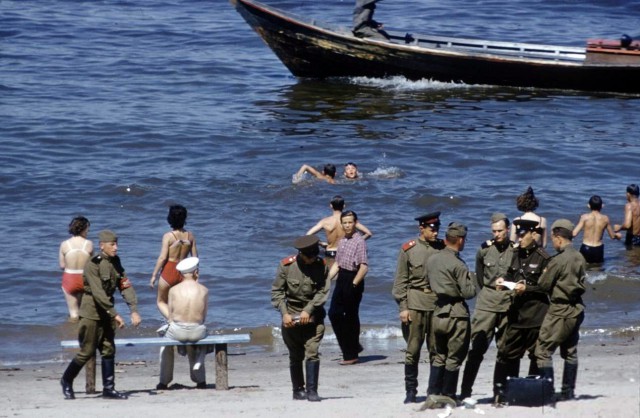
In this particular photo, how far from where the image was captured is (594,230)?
50.1ft

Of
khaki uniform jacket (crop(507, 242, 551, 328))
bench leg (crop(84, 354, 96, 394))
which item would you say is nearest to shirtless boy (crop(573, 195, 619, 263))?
khaki uniform jacket (crop(507, 242, 551, 328))

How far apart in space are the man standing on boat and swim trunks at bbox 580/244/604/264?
456 inches

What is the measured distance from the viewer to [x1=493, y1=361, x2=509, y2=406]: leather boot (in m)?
9.23

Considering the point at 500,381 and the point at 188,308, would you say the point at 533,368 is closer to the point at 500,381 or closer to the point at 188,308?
the point at 500,381

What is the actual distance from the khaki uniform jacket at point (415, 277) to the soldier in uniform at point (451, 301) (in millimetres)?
510

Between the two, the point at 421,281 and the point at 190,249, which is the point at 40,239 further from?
the point at 421,281

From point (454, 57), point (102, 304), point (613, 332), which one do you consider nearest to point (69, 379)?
point (102, 304)

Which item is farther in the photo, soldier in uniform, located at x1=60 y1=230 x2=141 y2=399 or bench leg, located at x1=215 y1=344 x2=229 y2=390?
bench leg, located at x1=215 y1=344 x2=229 y2=390

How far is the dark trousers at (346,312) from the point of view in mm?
11570

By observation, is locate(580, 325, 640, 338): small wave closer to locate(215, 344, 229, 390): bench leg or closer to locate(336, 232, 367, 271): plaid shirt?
locate(336, 232, 367, 271): plaid shirt

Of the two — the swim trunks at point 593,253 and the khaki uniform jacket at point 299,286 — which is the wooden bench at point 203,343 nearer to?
the khaki uniform jacket at point 299,286

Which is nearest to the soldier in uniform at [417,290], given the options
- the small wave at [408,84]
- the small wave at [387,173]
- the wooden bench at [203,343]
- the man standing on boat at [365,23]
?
the wooden bench at [203,343]

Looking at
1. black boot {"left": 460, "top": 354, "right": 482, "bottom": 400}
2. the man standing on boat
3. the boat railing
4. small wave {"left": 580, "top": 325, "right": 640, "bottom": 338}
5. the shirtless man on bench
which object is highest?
the man standing on boat

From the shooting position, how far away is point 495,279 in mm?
9289
